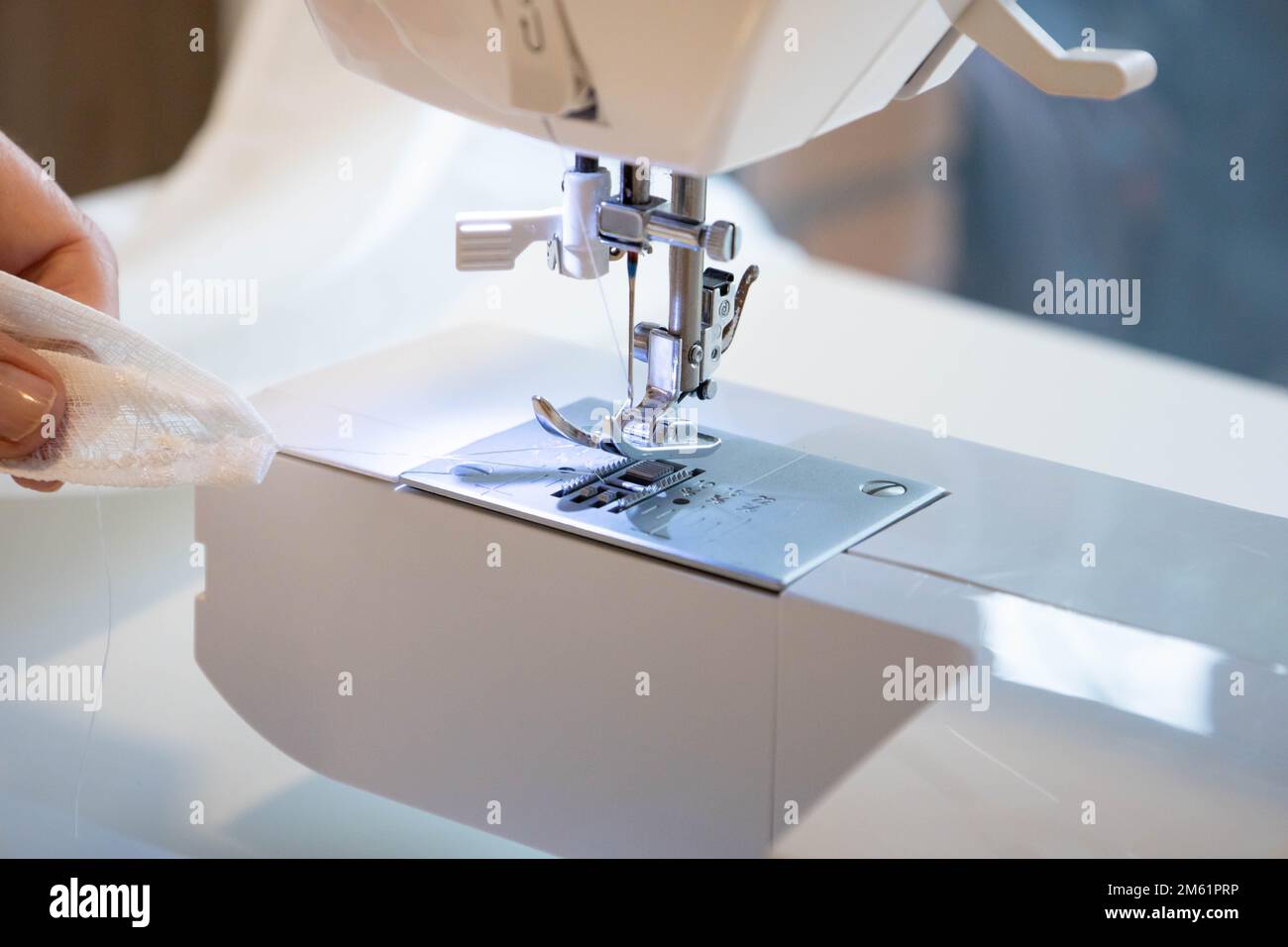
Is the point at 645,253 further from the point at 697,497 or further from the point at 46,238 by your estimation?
the point at 46,238

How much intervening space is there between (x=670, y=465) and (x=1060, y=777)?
11.5 inches

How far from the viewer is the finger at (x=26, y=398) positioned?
2.55 feet

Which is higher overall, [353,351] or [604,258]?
[604,258]

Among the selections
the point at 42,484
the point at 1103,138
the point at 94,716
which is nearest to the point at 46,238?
the point at 42,484

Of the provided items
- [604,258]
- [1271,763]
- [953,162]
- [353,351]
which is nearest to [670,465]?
[604,258]

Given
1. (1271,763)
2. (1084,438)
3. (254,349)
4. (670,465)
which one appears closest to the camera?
(1271,763)

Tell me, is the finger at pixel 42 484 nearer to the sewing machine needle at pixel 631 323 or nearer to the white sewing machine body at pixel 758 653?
the white sewing machine body at pixel 758 653

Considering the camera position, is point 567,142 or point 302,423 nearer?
point 567,142

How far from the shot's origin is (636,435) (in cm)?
91

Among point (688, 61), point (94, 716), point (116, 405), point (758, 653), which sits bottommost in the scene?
point (94, 716)

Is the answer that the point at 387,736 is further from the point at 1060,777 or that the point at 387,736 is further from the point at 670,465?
the point at 1060,777

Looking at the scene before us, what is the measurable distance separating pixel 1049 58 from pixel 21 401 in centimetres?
52

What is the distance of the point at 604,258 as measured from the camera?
0.86m
